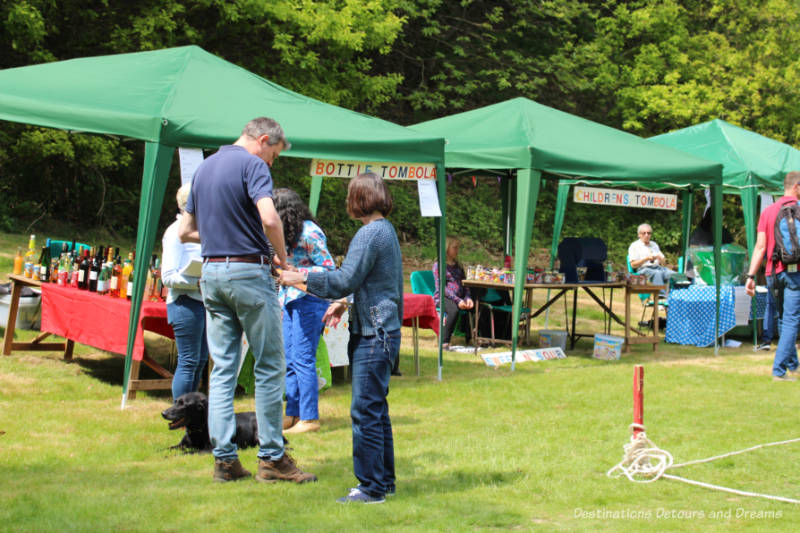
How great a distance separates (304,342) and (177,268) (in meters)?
0.93

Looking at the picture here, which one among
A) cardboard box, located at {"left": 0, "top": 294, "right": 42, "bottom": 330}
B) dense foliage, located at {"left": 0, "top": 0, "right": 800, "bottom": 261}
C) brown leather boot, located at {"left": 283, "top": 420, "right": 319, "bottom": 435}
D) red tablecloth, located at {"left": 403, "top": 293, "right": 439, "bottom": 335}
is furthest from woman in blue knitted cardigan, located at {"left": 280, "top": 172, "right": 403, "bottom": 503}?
dense foliage, located at {"left": 0, "top": 0, "right": 800, "bottom": 261}

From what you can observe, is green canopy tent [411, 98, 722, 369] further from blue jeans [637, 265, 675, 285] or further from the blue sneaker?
the blue sneaker

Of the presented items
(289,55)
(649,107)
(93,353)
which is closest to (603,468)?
(93,353)

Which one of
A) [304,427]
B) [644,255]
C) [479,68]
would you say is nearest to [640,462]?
[304,427]

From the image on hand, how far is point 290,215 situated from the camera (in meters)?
5.42

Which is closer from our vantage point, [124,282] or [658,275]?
[124,282]

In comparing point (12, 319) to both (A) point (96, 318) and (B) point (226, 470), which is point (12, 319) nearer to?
(A) point (96, 318)

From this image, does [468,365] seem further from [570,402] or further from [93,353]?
[93,353]

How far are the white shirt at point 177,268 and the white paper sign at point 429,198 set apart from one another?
2729mm

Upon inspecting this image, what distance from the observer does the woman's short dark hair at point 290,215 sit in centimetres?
541

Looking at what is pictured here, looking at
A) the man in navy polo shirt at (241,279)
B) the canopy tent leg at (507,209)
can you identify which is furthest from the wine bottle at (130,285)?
the canopy tent leg at (507,209)

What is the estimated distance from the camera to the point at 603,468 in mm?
4930

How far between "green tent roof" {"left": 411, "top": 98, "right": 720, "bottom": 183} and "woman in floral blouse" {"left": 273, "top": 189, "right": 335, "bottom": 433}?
144 inches

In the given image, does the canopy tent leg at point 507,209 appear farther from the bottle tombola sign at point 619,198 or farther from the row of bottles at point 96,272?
the row of bottles at point 96,272
